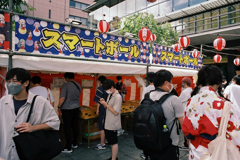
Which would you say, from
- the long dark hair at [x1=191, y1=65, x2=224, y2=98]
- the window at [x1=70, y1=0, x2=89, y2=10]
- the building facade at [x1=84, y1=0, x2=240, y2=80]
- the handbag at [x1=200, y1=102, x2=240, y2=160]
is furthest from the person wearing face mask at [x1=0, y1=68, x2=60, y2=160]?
the window at [x1=70, y1=0, x2=89, y2=10]

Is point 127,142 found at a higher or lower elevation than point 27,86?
lower

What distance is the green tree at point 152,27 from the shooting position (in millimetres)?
12992

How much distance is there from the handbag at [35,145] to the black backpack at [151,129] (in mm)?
1010

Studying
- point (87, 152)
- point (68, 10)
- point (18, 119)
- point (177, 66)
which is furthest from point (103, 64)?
point (68, 10)

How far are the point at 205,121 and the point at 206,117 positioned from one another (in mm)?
41

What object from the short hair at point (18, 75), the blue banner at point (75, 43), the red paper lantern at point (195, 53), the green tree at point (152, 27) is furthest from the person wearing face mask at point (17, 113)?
the green tree at point (152, 27)

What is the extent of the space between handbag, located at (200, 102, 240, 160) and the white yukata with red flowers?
0.18ft

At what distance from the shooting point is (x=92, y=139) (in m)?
5.01

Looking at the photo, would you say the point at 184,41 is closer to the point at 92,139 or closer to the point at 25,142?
the point at 92,139

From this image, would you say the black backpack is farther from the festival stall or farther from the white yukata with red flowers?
the festival stall

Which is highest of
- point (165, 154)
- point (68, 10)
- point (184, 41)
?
point (68, 10)

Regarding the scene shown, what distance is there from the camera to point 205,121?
5.10ft

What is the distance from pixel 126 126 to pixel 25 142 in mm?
4918

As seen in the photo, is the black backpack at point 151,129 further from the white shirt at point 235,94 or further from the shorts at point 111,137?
the white shirt at point 235,94
